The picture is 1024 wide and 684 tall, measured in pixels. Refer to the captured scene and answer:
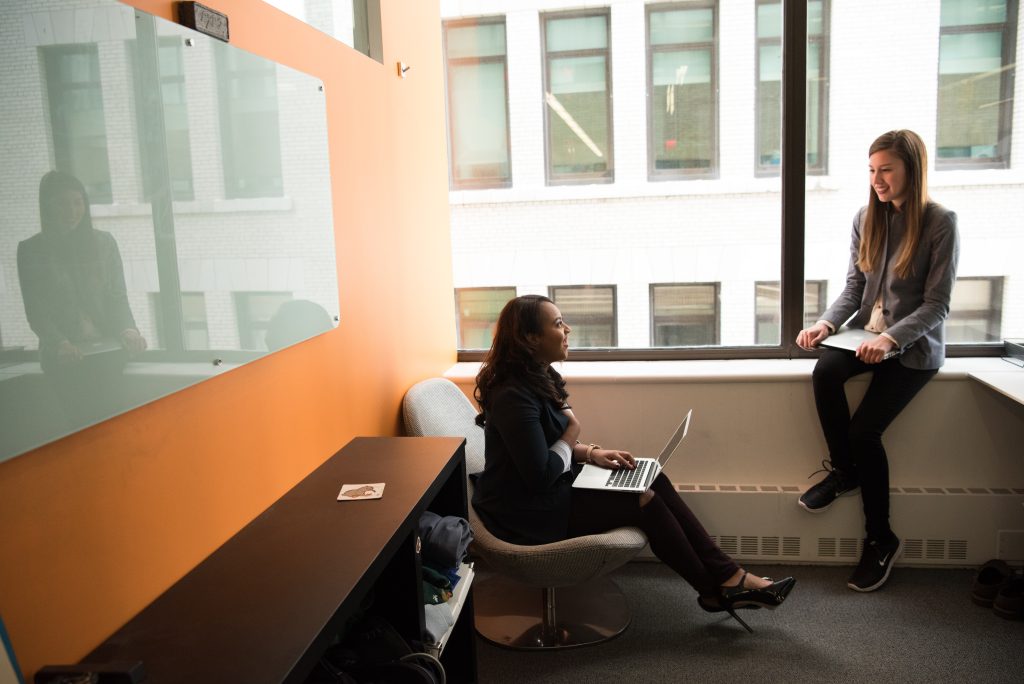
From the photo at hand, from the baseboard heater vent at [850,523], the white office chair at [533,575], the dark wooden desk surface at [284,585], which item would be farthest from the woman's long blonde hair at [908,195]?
the dark wooden desk surface at [284,585]

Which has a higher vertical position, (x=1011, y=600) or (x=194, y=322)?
(x=194, y=322)

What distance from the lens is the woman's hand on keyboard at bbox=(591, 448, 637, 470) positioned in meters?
2.71

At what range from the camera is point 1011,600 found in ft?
8.85

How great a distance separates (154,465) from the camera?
1.50 metres

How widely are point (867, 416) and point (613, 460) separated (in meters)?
1.01

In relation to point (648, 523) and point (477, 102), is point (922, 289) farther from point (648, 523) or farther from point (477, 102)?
point (477, 102)

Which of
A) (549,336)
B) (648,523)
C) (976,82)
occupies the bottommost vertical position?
(648,523)

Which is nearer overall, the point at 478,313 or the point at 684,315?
the point at 684,315

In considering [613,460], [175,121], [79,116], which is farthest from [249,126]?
[613,460]

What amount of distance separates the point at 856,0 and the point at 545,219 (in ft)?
4.92

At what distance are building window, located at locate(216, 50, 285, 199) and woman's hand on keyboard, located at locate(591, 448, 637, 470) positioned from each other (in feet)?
4.46

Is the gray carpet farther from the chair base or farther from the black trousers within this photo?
the black trousers

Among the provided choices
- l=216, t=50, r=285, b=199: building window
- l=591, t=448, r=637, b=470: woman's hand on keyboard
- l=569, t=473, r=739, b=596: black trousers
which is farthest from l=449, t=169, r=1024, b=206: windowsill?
l=216, t=50, r=285, b=199: building window

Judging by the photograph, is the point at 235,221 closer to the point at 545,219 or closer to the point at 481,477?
the point at 481,477
